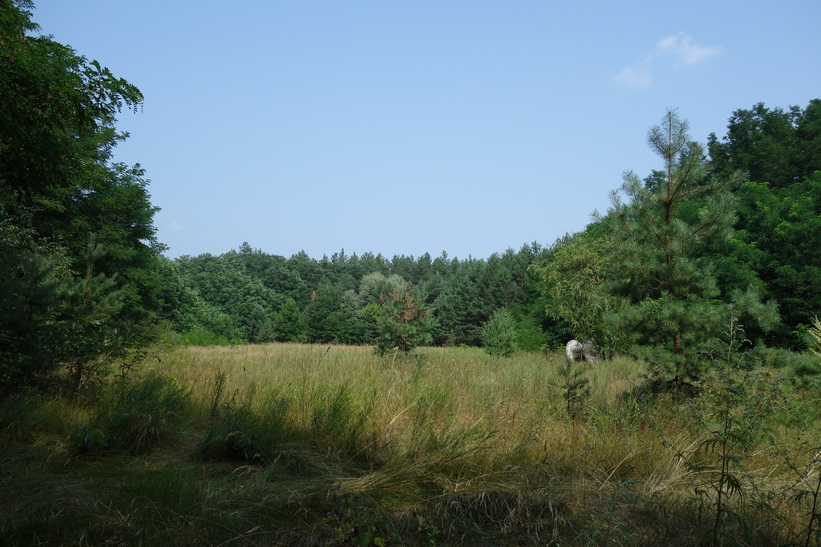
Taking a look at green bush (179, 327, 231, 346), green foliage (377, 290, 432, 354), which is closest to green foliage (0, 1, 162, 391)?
green foliage (377, 290, 432, 354)

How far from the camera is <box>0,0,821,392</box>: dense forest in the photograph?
4.80 metres

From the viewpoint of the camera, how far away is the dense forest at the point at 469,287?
15.8ft

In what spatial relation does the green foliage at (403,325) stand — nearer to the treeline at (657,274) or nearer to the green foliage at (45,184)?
the treeline at (657,274)

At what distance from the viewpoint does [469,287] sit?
5581 centimetres

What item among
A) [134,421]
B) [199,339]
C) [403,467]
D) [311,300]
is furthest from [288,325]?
[403,467]

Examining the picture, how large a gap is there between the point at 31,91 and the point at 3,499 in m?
3.47

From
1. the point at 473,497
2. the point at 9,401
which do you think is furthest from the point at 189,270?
the point at 473,497

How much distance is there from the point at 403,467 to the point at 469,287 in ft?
172

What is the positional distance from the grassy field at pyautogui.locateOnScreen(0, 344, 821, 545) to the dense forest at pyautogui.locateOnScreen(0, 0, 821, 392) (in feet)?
3.23

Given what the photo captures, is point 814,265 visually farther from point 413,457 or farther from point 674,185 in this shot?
point 413,457

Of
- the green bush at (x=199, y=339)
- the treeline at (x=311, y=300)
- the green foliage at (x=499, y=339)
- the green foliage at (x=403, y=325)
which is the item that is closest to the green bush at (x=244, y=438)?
the green foliage at (x=403, y=325)

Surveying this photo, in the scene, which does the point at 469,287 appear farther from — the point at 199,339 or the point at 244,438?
the point at 244,438

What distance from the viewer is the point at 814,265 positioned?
74.7ft

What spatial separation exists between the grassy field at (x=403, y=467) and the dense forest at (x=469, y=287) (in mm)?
984
